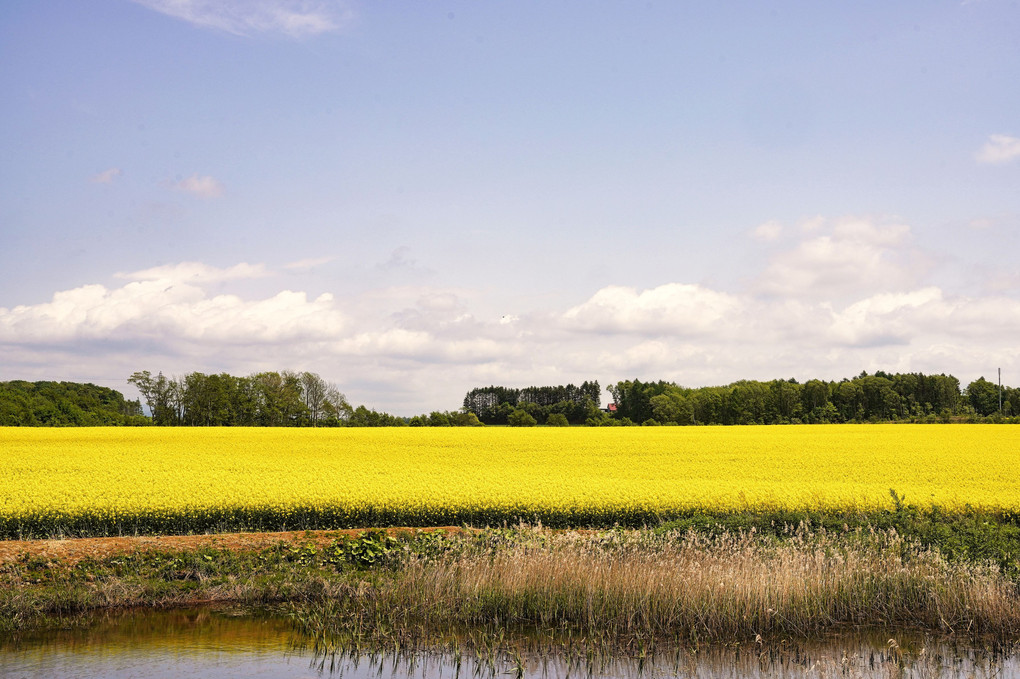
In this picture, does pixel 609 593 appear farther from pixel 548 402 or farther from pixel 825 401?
pixel 548 402

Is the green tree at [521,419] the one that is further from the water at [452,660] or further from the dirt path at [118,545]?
the water at [452,660]

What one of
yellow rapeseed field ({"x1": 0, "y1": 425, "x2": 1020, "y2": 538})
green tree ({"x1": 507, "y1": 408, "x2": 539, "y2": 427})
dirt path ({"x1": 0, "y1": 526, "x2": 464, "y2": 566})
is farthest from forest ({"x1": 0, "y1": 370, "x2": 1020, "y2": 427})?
dirt path ({"x1": 0, "y1": 526, "x2": 464, "y2": 566})

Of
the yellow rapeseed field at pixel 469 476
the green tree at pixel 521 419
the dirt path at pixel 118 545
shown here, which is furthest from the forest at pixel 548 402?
the dirt path at pixel 118 545

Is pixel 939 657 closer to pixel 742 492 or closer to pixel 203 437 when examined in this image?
pixel 742 492

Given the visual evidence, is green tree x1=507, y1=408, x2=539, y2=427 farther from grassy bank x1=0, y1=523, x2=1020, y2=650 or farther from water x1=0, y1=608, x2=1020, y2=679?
water x1=0, y1=608, x2=1020, y2=679

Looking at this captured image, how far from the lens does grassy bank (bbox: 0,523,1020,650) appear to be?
1119 centimetres

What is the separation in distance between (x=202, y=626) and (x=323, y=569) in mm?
3199

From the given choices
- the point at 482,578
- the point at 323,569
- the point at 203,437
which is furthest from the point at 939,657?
the point at 203,437

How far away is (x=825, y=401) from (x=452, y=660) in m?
90.6

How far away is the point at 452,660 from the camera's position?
33.9 ft

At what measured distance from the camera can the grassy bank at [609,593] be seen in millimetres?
11188

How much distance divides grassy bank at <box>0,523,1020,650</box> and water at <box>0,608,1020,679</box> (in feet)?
1.62

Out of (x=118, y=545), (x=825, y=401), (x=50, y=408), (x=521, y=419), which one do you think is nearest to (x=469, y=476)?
(x=118, y=545)

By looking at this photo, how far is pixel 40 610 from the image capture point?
41.6ft
